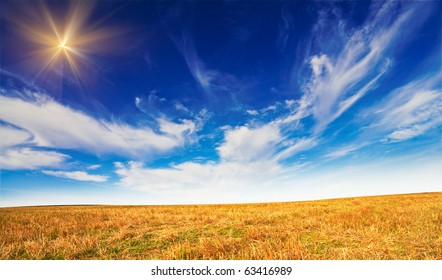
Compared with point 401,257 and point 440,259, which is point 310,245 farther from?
point 440,259

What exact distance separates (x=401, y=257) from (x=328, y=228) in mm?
2624

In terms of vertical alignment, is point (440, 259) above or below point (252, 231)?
below

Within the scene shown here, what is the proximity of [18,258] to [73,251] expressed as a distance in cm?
125

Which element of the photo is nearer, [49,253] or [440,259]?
[440,259]

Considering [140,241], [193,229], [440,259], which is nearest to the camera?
[440,259]

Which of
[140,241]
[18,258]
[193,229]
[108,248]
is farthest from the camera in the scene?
[193,229]

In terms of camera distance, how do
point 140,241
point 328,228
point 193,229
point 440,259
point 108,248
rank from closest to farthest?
1. point 440,259
2. point 108,248
3. point 140,241
4. point 328,228
5. point 193,229

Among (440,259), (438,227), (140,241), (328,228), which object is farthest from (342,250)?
(140,241)

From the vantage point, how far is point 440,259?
188 inches

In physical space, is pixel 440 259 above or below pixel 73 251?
below

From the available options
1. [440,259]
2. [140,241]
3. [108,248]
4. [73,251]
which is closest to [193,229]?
[140,241]

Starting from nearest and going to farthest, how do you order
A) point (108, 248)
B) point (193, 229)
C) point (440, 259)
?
point (440, 259) → point (108, 248) → point (193, 229)
